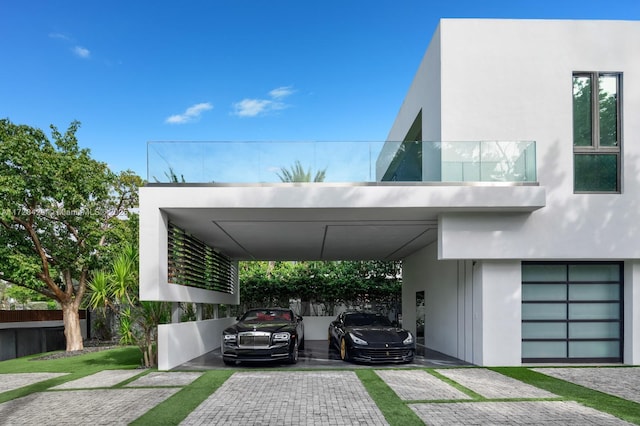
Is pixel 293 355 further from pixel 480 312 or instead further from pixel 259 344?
pixel 480 312

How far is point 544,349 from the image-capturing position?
11.3 meters

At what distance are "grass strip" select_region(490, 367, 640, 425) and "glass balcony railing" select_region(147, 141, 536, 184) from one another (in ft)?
12.9

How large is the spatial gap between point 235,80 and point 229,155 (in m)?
19.6

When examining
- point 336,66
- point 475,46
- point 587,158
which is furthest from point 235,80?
point 587,158

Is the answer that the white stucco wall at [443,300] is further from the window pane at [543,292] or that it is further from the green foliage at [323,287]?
the green foliage at [323,287]

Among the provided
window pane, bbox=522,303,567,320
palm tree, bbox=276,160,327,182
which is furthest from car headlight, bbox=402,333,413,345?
palm tree, bbox=276,160,327,182

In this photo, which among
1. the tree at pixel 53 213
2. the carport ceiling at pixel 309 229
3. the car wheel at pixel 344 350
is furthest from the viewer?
the tree at pixel 53 213

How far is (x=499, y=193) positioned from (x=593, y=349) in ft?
14.8

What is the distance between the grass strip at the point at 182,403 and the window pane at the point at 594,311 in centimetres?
787

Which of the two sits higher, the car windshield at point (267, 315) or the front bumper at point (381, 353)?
the car windshield at point (267, 315)

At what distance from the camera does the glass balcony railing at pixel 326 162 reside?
1041cm

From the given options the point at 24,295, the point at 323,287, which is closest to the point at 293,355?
the point at 323,287

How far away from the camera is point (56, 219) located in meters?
15.6

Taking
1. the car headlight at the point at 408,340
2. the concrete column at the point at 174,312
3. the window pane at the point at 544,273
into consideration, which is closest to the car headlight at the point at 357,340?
the car headlight at the point at 408,340
